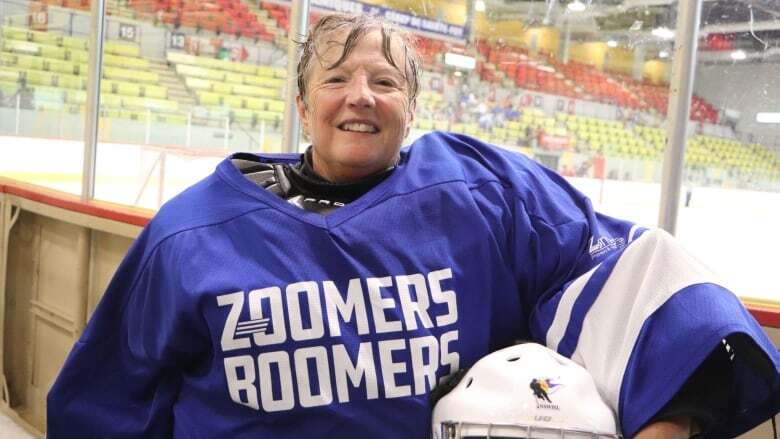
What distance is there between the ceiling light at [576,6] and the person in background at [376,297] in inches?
24.6

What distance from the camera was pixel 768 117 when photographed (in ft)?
4.64

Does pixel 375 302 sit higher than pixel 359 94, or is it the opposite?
pixel 359 94

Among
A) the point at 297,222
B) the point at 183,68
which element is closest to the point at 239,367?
the point at 297,222

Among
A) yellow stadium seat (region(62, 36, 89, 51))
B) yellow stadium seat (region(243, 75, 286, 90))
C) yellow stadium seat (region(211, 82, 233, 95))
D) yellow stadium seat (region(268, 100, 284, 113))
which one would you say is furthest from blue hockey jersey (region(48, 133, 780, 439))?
yellow stadium seat (region(211, 82, 233, 95))

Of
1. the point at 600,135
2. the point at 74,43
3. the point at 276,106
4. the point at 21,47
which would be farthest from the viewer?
the point at 21,47

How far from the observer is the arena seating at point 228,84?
261cm

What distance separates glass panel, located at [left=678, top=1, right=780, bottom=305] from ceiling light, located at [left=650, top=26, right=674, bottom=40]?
0.06 meters

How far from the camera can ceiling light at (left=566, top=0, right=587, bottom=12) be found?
1.64 m

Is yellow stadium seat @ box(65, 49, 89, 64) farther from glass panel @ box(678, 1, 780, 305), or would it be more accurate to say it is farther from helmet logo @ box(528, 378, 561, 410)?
helmet logo @ box(528, 378, 561, 410)

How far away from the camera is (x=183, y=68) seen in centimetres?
373

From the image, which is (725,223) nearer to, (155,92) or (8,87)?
(155,92)

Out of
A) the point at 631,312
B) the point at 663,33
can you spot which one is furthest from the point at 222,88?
the point at 631,312

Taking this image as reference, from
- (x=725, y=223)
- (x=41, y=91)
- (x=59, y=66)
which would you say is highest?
(x=59, y=66)

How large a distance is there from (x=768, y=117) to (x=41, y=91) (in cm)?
402
